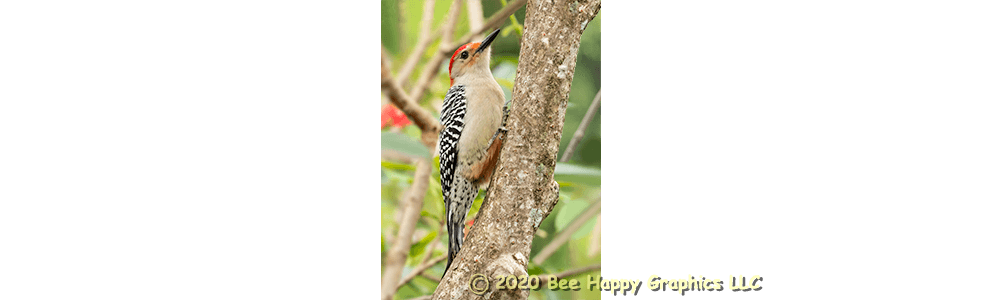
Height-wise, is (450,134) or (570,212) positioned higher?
(450,134)

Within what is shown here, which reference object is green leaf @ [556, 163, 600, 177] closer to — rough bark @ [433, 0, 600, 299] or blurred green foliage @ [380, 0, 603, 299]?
blurred green foliage @ [380, 0, 603, 299]

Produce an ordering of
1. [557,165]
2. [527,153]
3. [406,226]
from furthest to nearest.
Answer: [406,226], [557,165], [527,153]

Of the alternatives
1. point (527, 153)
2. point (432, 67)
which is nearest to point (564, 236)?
point (527, 153)

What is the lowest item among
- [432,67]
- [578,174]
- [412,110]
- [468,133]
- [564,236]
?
[564,236]

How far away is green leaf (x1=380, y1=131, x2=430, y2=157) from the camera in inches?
123

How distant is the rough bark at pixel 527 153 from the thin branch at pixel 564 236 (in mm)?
138

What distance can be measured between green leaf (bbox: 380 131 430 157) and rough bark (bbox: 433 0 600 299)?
1.26 feet

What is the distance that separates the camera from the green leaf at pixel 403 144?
123 inches

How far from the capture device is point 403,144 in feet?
10.4

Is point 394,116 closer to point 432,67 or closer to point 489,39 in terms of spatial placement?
point 432,67

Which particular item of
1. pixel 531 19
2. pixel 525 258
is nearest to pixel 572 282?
pixel 525 258

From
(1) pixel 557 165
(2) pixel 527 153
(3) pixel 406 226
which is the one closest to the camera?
(2) pixel 527 153

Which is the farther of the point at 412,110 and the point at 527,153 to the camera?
the point at 412,110

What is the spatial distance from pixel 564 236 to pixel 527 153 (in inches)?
16.2
